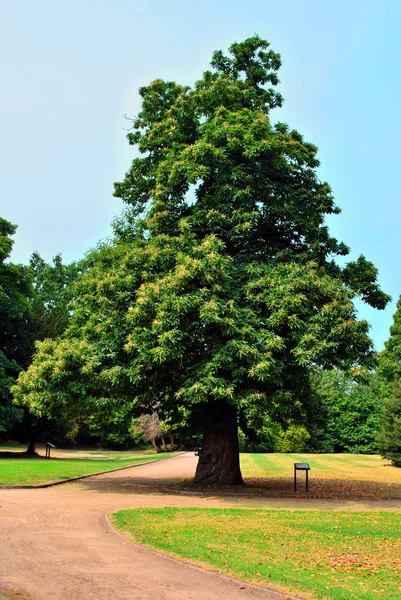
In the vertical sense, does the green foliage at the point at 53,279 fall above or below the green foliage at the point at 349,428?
above

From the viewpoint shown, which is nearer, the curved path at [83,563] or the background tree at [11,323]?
the curved path at [83,563]

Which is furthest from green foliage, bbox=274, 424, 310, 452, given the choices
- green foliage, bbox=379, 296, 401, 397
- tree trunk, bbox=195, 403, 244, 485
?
tree trunk, bbox=195, 403, 244, 485

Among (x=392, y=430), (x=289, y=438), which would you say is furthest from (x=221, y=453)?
(x=289, y=438)

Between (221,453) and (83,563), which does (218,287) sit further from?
(83,563)

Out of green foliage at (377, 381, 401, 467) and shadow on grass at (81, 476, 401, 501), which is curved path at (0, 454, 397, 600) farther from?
green foliage at (377, 381, 401, 467)

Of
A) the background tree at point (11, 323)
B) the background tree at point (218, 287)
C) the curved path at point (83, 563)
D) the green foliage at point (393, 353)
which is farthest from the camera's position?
the green foliage at point (393, 353)

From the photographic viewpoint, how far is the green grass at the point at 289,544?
6352mm

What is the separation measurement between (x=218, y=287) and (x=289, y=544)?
7.50 meters

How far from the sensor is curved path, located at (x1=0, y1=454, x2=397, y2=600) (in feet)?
19.3

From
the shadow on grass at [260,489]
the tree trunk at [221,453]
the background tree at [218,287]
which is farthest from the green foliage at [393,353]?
the tree trunk at [221,453]

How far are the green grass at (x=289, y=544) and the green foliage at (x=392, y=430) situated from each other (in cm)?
2427

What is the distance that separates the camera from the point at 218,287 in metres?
14.4

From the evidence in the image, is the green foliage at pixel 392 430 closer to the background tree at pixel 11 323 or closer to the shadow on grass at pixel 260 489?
the shadow on grass at pixel 260 489

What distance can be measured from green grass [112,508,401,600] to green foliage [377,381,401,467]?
2427 cm
